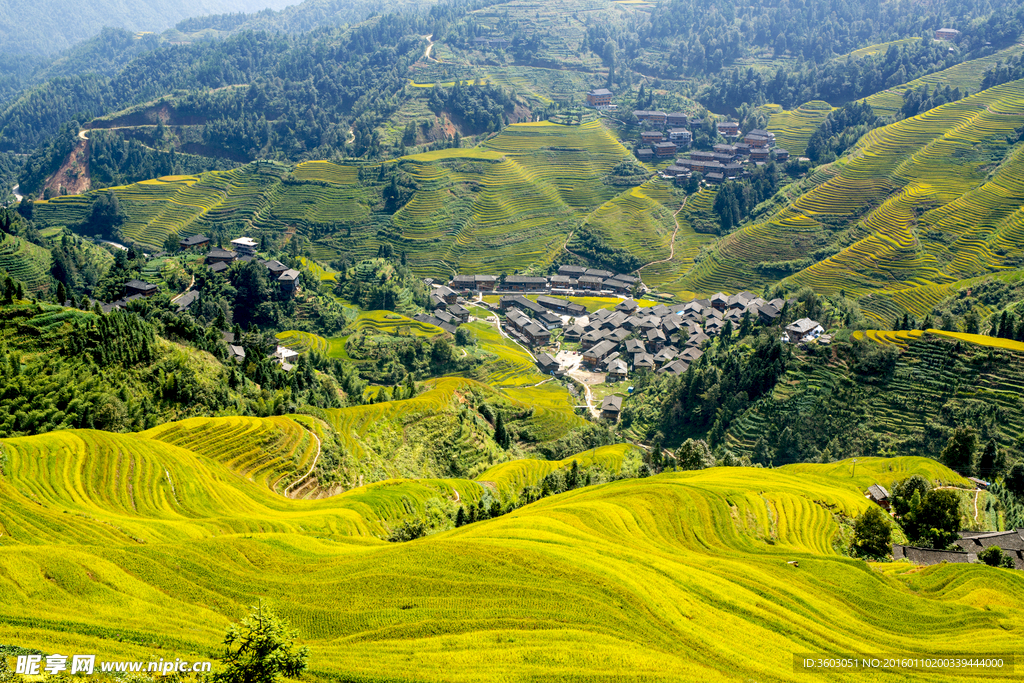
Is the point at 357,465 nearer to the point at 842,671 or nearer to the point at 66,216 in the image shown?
the point at 842,671

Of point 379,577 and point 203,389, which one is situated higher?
point 379,577

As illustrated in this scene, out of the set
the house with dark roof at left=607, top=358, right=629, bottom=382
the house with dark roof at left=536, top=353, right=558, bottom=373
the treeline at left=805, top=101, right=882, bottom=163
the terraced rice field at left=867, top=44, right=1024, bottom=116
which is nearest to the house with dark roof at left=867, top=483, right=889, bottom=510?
the house with dark roof at left=607, top=358, right=629, bottom=382

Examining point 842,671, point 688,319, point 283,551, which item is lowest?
point 688,319

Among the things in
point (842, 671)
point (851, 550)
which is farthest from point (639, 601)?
point (851, 550)

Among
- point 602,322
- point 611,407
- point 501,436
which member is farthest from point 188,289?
point 602,322

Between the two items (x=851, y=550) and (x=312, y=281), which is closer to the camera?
(x=851, y=550)

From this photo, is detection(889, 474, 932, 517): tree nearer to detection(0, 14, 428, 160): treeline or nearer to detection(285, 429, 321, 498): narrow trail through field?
detection(285, 429, 321, 498): narrow trail through field
